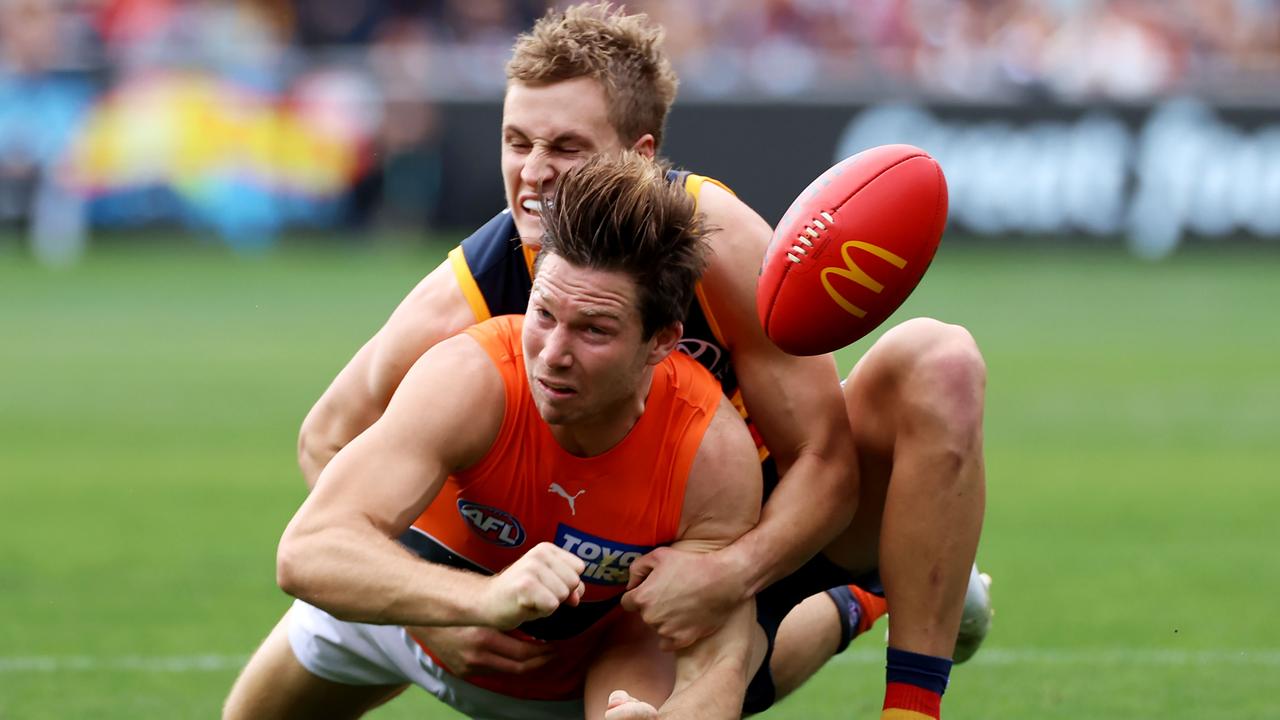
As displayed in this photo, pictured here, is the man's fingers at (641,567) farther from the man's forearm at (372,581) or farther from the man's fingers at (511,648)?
the man's forearm at (372,581)

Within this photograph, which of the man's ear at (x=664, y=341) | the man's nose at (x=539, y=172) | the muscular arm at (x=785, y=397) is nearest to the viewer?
the man's ear at (x=664, y=341)

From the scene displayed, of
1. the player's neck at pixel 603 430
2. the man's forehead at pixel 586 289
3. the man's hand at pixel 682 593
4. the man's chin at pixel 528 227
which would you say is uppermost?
the man's forehead at pixel 586 289

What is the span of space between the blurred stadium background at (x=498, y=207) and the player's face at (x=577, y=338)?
4.88 m

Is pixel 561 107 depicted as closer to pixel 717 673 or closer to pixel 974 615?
pixel 717 673

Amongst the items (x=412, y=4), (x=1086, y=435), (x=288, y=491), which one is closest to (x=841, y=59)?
(x=412, y=4)

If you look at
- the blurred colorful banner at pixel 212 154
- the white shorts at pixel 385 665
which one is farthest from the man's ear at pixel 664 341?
the blurred colorful banner at pixel 212 154

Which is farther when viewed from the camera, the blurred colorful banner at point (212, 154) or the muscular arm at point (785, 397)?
the blurred colorful banner at point (212, 154)

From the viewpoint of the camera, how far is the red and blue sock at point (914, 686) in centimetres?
517

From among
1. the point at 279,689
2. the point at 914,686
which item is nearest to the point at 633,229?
the point at 914,686

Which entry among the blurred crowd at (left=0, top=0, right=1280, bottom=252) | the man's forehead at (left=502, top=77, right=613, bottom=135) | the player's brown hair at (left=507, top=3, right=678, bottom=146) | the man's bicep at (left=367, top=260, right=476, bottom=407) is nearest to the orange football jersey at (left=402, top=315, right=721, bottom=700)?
the man's bicep at (left=367, top=260, right=476, bottom=407)

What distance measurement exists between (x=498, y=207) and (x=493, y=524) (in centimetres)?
1603

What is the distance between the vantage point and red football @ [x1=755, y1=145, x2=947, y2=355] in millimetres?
4883

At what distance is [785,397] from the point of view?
5137 mm

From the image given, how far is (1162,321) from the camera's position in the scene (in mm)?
16828
